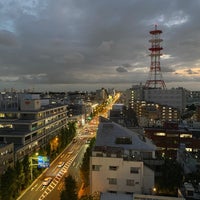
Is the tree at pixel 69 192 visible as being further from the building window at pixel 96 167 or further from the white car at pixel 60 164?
the white car at pixel 60 164

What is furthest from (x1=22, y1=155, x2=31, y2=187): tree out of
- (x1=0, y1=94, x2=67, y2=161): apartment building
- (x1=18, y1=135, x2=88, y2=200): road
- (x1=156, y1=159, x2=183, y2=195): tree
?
(x1=156, y1=159, x2=183, y2=195): tree

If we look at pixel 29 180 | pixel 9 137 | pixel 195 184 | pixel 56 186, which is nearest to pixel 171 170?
pixel 195 184

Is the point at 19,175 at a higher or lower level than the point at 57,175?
higher

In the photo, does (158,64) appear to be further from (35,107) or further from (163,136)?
(35,107)

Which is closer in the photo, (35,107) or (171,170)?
(171,170)

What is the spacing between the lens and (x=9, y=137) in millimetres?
36062

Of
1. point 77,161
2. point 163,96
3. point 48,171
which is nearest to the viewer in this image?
point 48,171

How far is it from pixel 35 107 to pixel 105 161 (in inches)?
904

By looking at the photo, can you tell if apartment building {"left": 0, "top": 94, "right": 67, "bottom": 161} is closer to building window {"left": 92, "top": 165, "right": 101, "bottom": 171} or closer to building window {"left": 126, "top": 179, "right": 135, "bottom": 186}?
building window {"left": 92, "top": 165, "right": 101, "bottom": 171}

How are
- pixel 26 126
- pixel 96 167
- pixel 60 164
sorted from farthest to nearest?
pixel 60 164 → pixel 26 126 → pixel 96 167

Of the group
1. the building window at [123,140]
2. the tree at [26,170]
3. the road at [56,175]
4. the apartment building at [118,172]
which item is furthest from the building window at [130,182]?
the tree at [26,170]

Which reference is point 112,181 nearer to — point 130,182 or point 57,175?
point 130,182

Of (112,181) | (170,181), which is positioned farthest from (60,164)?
(170,181)

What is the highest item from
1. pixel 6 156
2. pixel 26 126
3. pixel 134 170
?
pixel 26 126
